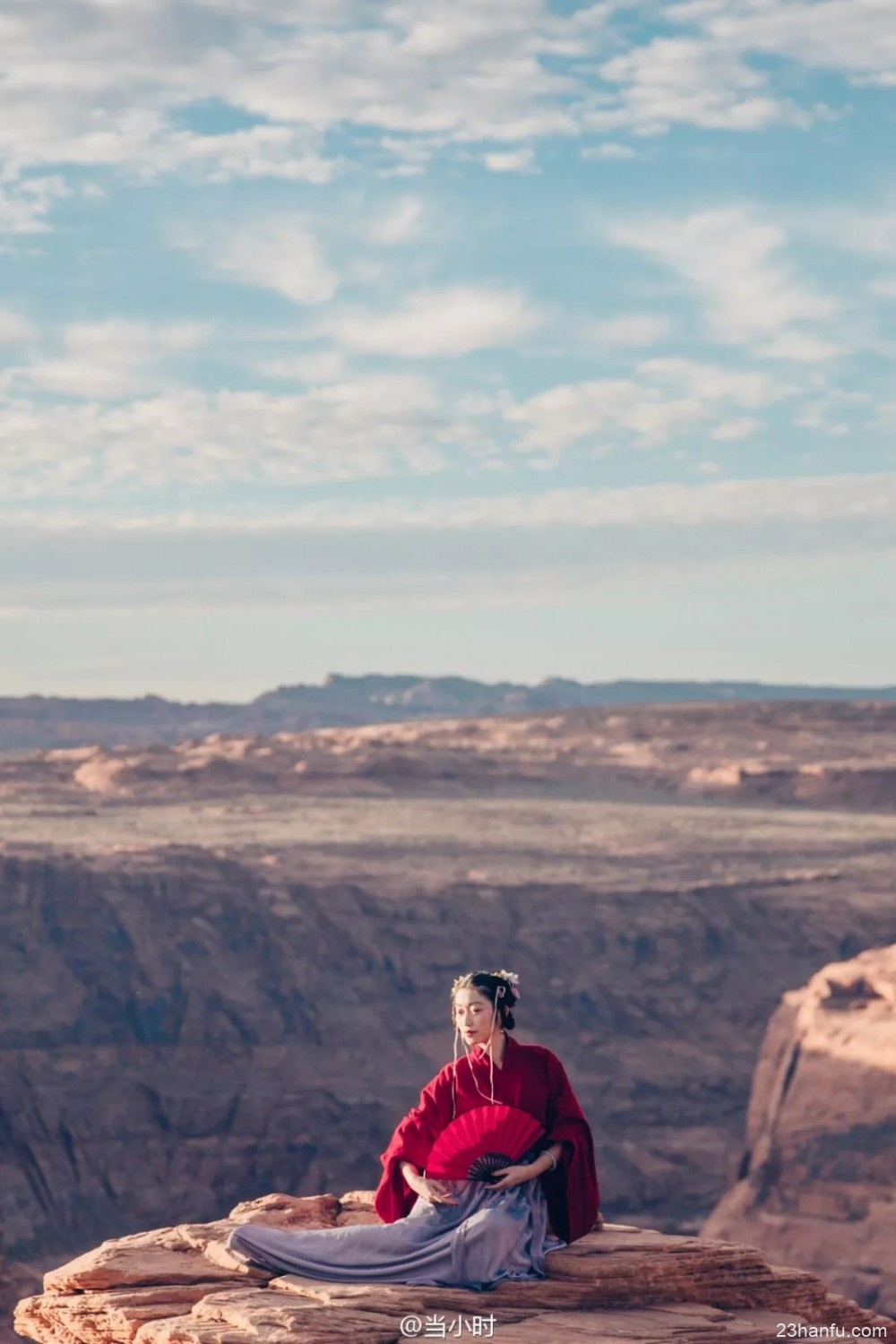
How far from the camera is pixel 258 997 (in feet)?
101

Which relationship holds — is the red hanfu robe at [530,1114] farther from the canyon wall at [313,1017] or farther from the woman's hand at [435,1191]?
the canyon wall at [313,1017]

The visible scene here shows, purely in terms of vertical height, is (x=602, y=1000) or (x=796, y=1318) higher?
(x=796, y=1318)

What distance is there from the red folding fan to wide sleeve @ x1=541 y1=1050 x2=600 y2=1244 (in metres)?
0.16

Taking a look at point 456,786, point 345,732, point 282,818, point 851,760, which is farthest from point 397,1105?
point 345,732

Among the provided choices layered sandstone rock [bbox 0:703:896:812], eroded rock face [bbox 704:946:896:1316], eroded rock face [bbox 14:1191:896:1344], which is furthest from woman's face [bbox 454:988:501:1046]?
layered sandstone rock [bbox 0:703:896:812]

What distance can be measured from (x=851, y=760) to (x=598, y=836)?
1431 centimetres

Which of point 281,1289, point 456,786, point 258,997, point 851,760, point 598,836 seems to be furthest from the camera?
point 851,760

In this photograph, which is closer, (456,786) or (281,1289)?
(281,1289)

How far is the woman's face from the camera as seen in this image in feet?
25.2

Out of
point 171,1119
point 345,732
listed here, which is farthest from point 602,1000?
point 345,732

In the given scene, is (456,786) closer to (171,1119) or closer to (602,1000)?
(602,1000)

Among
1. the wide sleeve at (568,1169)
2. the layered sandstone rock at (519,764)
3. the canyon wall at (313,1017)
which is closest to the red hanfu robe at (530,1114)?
the wide sleeve at (568,1169)

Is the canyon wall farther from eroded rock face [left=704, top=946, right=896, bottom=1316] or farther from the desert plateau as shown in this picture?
eroded rock face [left=704, top=946, right=896, bottom=1316]

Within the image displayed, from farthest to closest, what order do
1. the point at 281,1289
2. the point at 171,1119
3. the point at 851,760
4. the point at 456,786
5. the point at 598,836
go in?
the point at 851,760 → the point at 456,786 → the point at 598,836 → the point at 171,1119 → the point at 281,1289
